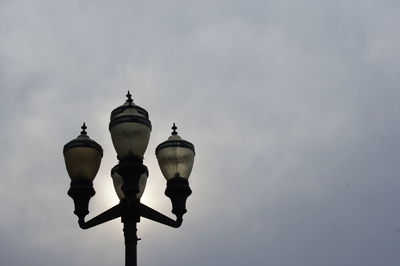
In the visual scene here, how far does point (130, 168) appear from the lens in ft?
22.0

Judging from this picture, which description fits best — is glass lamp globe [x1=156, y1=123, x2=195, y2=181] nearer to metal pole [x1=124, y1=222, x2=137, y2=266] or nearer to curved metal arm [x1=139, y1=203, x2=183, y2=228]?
curved metal arm [x1=139, y1=203, x2=183, y2=228]

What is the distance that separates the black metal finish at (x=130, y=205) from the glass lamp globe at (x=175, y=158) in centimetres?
10

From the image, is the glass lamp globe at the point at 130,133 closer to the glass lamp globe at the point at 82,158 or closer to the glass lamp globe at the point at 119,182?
the glass lamp globe at the point at 82,158

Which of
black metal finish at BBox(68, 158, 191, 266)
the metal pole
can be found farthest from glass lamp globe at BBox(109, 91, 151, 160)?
the metal pole

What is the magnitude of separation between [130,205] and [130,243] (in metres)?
0.44

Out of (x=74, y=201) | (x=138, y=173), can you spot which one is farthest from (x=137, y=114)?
(x=74, y=201)

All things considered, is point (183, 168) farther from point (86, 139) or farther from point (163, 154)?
point (86, 139)

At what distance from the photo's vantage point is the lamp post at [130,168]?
267 inches

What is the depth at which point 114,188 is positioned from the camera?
26.0 ft

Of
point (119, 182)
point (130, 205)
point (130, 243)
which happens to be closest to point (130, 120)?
point (130, 205)

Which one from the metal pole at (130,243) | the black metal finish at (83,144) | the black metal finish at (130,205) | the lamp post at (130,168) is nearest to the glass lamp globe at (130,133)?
the lamp post at (130,168)

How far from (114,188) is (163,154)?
→ 39.9 inches

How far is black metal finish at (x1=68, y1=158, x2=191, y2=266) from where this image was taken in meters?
6.72

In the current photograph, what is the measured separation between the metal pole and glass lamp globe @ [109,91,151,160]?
2.66 feet
